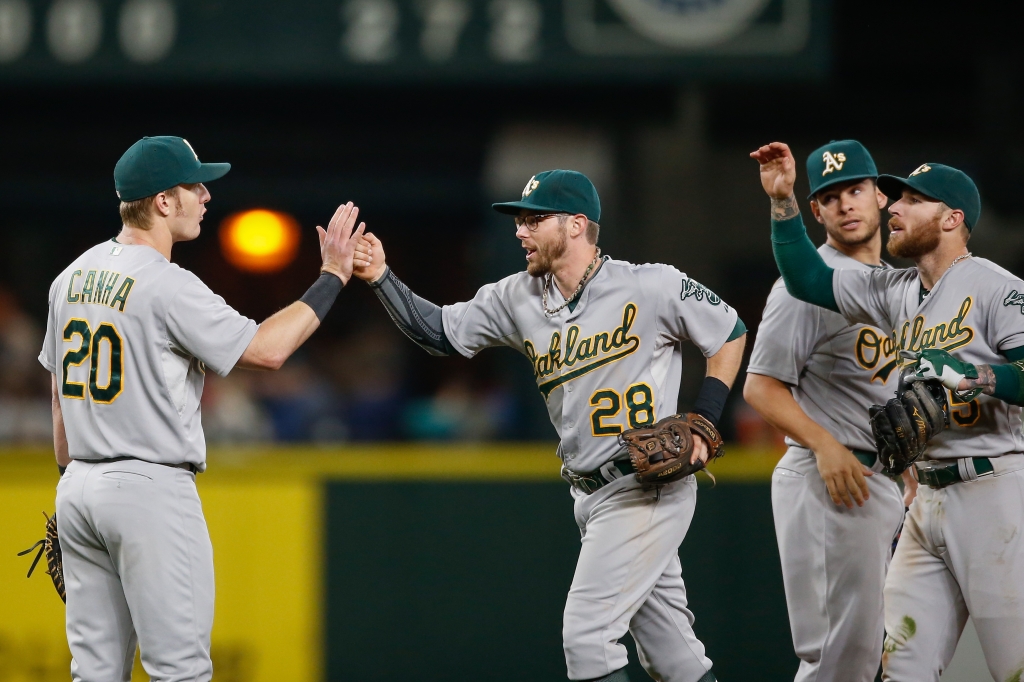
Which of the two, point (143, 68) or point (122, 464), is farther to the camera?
point (143, 68)

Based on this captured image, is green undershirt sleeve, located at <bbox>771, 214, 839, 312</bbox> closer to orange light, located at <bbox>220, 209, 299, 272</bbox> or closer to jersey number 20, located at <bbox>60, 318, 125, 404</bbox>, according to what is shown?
jersey number 20, located at <bbox>60, 318, 125, 404</bbox>

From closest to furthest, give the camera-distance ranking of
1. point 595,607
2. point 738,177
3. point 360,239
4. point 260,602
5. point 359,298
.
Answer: point 595,607
point 360,239
point 260,602
point 738,177
point 359,298

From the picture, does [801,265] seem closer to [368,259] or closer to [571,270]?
[571,270]

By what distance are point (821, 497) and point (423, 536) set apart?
2.23 meters

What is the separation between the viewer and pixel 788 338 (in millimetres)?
4453

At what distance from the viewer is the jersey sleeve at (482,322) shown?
14.2 ft

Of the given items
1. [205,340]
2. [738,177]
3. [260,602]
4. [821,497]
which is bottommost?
[260,602]

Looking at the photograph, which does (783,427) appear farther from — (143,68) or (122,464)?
(143,68)

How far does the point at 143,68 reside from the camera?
846 centimetres

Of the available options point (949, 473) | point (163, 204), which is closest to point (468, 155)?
point (163, 204)

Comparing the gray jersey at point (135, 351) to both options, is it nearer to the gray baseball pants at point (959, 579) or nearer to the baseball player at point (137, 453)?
the baseball player at point (137, 453)

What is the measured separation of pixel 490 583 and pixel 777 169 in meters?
2.69

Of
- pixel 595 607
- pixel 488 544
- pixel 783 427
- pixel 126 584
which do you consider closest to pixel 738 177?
pixel 488 544

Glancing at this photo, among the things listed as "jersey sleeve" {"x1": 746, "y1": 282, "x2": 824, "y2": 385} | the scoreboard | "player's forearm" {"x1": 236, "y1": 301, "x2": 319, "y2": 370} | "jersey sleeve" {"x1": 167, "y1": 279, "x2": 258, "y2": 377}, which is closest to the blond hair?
"jersey sleeve" {"x1": 167, "y1": 279, "x2": 258, "y2": 377}
